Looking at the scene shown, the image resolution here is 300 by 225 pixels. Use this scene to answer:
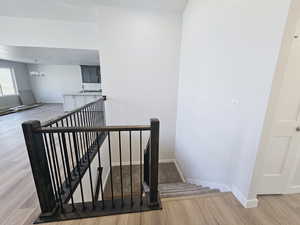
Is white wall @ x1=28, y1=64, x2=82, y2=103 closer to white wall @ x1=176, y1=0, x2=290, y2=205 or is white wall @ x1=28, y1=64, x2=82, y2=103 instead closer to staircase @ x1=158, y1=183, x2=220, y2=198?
white wall @ x1=176, y1=0, x2=290, y2=205

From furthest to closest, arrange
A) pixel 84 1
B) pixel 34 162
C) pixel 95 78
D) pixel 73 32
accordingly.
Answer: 1. pixel 95 78
2. pixel 73 32
3. pixel 84 1
4. pixel 34 162

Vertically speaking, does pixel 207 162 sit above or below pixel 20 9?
below

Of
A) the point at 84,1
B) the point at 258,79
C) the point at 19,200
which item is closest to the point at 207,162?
the point at 258,79

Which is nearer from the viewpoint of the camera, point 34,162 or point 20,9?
point 34,162

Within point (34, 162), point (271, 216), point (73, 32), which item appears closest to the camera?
point (34, 162)

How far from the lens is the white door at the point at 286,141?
1.35 metres

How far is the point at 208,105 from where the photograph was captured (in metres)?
2.16

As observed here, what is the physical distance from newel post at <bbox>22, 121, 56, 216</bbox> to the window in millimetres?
8953

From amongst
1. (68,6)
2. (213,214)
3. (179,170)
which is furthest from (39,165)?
(68,6)

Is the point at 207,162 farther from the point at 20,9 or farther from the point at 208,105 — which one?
the point at 20,9

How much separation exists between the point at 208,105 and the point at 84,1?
3.23 metres

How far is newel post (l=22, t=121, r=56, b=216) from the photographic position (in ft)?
3.67

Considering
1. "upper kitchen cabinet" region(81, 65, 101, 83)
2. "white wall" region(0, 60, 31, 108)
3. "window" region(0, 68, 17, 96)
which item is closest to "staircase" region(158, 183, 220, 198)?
"upper kitchen cabinet" region(81, 65, 101, 83)

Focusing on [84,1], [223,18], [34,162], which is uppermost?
[84,1]
